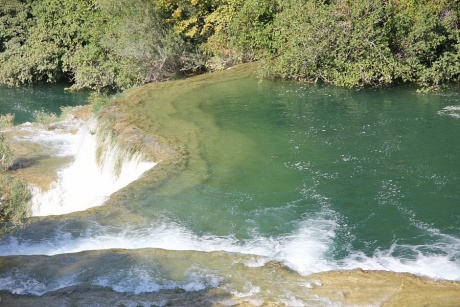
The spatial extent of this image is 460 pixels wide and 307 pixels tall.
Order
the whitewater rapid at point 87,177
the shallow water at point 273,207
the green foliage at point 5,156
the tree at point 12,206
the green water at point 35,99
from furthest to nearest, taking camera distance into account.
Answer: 1. the green water at point 35,99
2. the green foliage at point 5,156
3. the whitewater rapid at point 87,177
4. the tree at point 12,206
5. the shallow water at point 273,207

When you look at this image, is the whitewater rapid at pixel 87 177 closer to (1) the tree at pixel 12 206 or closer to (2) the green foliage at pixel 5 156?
(2) the green foliage at pixel 5 156

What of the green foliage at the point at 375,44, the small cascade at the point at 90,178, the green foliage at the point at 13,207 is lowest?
the small cascade at the point at 90,178

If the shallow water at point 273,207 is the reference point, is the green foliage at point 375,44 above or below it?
above

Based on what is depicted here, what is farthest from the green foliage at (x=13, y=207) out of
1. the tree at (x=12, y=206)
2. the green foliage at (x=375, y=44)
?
the green foliage at (x=375, y=44)

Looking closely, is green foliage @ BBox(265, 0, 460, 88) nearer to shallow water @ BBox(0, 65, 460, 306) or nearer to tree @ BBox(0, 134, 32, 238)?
shallow water @ BBox(0, 65, 460, 306)

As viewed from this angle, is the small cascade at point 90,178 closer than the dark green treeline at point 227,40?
Yes

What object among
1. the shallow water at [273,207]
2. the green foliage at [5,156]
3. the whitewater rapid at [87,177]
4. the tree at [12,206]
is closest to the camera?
the shallow water at [273,207]

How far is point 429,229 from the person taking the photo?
11344 mm

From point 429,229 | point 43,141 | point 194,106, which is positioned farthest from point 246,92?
point 429,229

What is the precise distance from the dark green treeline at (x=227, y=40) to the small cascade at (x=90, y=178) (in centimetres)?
783

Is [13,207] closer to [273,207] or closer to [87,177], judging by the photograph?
[273,207]

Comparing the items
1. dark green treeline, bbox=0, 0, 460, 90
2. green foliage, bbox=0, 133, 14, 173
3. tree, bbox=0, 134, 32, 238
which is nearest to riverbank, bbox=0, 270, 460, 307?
tree, bbox=0, 134, 32, 238

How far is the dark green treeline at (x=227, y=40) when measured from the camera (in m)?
20.8

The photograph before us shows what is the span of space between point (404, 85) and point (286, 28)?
4694 millimetres
